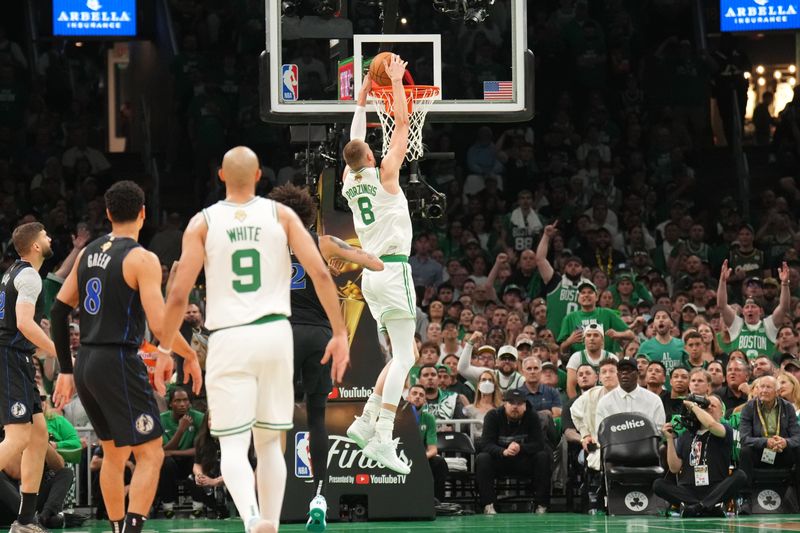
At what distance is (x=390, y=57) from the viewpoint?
40.9 ft

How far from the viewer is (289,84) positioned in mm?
13594

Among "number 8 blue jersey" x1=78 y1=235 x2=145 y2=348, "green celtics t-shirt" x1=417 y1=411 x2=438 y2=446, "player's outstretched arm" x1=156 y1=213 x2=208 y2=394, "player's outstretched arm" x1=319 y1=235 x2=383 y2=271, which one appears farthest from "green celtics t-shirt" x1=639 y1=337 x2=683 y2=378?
"player's outstretched arm" x1=156 y1=213 x2=208 y2=394

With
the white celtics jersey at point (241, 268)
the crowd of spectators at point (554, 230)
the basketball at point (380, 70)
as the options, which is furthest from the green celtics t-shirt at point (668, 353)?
the white celtics jersey at point (241, 268)

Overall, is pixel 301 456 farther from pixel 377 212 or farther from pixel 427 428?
pixel 377 212

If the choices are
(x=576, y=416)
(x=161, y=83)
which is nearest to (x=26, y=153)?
(x=161, y=83)

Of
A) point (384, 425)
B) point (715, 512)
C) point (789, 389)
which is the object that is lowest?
point (715, 512)

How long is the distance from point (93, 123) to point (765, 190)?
12009mm

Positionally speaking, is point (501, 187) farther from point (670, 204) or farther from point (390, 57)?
point (390, 57)

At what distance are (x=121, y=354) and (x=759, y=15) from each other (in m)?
18.3

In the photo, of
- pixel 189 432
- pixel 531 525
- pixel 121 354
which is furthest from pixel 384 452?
pixel 189 432

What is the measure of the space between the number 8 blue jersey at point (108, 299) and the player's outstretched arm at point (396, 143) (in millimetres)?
2790

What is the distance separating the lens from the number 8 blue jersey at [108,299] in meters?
9.95

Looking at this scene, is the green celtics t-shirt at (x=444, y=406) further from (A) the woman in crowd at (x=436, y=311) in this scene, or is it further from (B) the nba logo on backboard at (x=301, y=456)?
(B) the nba logo on backboard at (x=301, y=456)

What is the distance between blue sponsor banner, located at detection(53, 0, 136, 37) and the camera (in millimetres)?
24984
